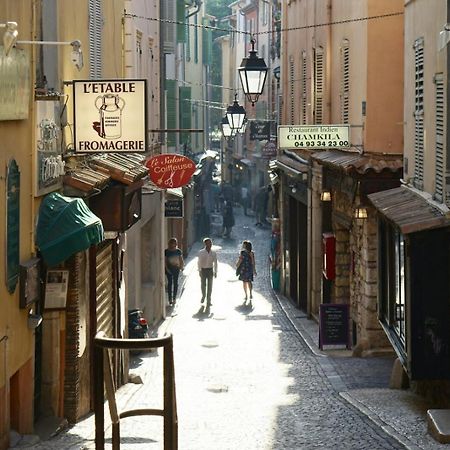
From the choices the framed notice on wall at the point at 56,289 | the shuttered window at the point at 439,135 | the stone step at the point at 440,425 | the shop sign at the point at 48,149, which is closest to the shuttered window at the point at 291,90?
the shuttered window at the point at 439,135

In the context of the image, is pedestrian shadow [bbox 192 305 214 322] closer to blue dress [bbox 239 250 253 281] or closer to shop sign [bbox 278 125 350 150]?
blue dress [bbox 239 250 253 281]

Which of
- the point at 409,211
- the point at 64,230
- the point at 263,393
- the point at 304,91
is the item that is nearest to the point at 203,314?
the point at 304,91

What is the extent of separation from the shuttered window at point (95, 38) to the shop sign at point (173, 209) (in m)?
11.4

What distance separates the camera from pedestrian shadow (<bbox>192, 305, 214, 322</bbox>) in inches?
1049

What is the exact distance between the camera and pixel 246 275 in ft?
92.1

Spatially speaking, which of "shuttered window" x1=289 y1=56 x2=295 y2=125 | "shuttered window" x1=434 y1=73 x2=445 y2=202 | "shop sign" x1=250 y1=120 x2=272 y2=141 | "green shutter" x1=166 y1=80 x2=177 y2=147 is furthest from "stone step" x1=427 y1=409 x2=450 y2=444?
"shop sign" x1=250 y1=120 x2=272 y2=141

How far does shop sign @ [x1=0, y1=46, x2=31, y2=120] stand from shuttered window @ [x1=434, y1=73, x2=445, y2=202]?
4.87 meters

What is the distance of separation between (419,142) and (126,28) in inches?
298

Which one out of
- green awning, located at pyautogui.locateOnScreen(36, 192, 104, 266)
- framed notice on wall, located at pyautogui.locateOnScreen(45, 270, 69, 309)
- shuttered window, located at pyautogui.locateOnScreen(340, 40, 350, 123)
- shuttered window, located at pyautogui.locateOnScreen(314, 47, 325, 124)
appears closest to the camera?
green awning, located at pyautogui.locateOnScreen(36, 192, 104, 266)

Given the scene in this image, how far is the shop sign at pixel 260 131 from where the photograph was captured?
38412 millimetres

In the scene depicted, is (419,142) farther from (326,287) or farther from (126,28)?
(326,287)

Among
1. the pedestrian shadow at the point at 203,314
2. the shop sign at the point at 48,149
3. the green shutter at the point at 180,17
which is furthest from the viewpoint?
the green shutter at the point at 180,17

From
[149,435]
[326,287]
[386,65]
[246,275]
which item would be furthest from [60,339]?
[246,275]

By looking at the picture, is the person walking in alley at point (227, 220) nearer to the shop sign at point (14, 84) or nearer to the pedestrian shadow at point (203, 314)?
the pedestrian shadow at point (203, 314)
